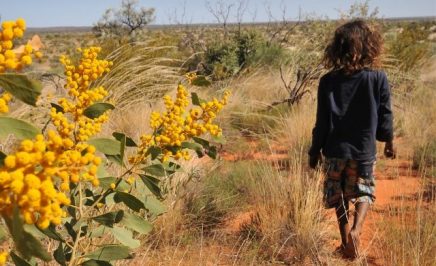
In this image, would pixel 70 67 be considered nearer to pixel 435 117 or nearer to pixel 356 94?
pixel 356 94

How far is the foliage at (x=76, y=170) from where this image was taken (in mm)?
652

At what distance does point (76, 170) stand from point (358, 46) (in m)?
2.34

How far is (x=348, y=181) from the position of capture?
2.92 metres

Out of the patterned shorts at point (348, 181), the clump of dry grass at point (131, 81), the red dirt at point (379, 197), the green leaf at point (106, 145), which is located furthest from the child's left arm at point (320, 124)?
the clump of dry grass at point (131, 81)

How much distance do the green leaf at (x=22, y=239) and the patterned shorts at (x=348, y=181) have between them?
7.56 ft

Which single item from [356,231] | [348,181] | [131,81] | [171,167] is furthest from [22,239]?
[131,81]

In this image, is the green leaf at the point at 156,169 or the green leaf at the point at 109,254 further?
the green leaf at the point at 156,169


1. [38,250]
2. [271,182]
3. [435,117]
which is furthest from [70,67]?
[435,117]

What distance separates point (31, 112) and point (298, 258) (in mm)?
2734

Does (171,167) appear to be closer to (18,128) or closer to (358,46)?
(18,128)

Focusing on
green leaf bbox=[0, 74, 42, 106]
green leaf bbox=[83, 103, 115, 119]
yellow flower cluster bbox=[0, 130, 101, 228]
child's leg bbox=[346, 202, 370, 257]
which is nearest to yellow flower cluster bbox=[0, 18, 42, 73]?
green leaf bbox=[0, 74, 42, 106]

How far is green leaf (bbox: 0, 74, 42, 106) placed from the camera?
0.71 metres

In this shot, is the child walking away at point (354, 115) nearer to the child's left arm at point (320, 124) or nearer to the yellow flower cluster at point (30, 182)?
the child's left arm at point (320, 124)

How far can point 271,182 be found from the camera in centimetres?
322
